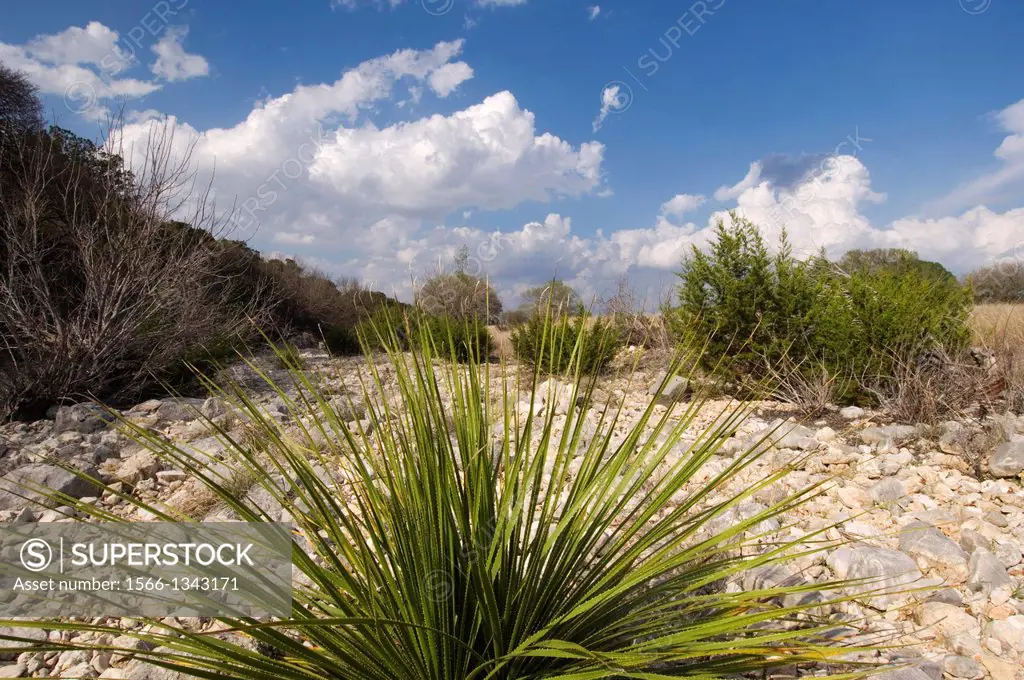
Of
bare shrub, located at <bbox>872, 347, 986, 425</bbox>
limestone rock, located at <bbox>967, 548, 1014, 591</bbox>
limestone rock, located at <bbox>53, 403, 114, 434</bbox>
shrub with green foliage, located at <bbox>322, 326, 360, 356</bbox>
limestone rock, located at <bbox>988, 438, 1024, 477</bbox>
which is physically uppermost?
shrub with green foliage, located at <bbox>322, 326, 360, 356</bbox>

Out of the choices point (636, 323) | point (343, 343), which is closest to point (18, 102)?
point (343, 343)

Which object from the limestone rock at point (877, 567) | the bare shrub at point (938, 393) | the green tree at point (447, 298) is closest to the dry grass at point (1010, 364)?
the bare shrub at point (938, 393)

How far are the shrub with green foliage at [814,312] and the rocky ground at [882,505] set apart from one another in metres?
0.70

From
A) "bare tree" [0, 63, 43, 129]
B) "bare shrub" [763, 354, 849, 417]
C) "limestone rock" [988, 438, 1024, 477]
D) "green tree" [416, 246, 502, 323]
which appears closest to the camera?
"green tree" [416, 246, 502, 323]

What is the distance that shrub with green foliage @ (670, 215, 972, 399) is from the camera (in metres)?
5.78

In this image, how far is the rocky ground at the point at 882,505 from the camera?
2.21 m

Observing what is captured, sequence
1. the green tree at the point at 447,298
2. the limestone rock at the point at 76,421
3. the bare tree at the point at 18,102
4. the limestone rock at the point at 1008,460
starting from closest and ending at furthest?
1. the green tree at the point at 447,298
2. the limestone rock at the point at 1008,460
3. the limestone rock at the point at 76,421
4. the bare tree at the point at 18,102

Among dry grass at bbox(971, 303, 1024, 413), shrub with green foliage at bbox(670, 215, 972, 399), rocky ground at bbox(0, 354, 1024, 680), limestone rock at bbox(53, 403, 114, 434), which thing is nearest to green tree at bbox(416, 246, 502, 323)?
rocky ground at bbox(0, 354, 1024, 680)

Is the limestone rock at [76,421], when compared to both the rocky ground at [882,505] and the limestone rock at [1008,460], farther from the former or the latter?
the limestone rock at [1008,460]

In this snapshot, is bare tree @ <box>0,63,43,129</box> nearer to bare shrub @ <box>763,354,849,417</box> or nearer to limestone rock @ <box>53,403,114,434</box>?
limestone rock @ <box>53,403,114,434</box>

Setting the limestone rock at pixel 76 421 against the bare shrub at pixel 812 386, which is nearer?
the limestone rock at pixel 76 421

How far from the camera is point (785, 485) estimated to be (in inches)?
146

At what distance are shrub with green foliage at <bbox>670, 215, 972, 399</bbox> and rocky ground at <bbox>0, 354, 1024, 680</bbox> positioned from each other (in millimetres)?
700

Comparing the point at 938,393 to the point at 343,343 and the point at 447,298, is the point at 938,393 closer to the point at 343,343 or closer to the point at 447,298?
the point at 447,298
